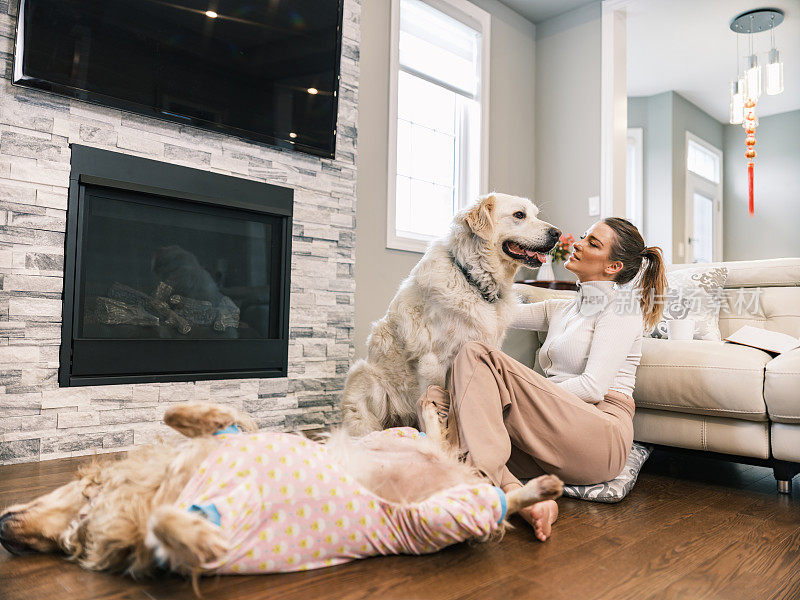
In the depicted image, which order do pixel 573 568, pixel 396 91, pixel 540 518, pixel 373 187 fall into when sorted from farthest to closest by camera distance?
pixel 396 91
pixel 373 187
pixel 540 518
pixel 573 568

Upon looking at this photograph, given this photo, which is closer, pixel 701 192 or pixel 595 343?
pixel 595 343

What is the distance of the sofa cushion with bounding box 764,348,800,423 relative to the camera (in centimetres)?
181

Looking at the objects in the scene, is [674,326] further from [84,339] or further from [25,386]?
[25,386]

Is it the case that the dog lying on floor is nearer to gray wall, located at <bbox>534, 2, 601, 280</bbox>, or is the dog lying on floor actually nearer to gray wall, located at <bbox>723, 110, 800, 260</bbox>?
gray wall, located at <bbox>534, 2, 601, 280</bbox>

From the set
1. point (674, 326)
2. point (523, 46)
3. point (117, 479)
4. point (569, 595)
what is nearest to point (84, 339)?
point (117, 479)

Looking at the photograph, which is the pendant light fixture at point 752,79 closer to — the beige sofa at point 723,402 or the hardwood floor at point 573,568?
the beige sofa at point 723,402

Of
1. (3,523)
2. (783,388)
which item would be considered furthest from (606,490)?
(3,523)

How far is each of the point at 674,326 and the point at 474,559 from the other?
1.58m

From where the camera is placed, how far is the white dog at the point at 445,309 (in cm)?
192

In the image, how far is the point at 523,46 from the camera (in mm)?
4461

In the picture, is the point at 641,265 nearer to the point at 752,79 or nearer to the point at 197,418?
the point at 197,418

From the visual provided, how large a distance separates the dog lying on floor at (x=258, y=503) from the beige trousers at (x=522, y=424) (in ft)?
0.69

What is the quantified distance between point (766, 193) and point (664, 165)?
1.66 metres

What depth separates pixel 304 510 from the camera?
1.02m
